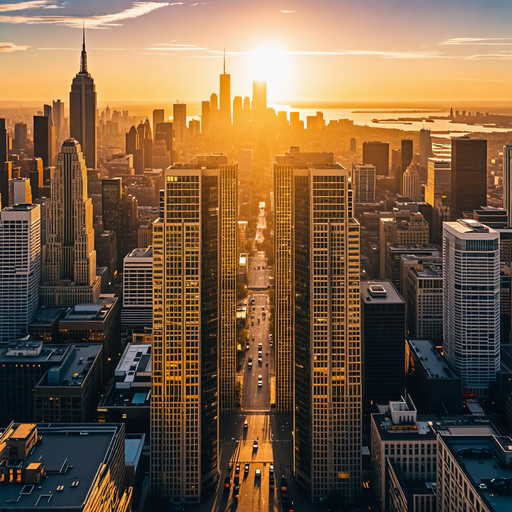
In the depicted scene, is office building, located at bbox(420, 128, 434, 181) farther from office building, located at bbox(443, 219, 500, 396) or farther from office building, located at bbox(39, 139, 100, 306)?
office building, located at bbox(443, 219, 500, 396)

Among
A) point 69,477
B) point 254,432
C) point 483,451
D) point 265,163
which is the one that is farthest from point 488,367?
point 265,163

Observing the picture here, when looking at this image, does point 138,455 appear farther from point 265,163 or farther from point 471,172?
point 265,163

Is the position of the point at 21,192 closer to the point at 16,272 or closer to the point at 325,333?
the point at 16,272

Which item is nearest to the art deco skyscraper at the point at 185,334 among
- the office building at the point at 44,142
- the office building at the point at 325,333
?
the office building at the point at 325,333

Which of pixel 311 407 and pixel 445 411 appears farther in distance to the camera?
pixel 445 411

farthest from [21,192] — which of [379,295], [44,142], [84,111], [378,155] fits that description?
[378,155]

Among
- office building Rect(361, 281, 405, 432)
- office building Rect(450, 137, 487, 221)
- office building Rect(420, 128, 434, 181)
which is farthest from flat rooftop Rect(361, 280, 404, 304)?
office building Rect(420, 128, 434, 181)
